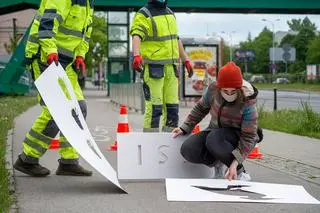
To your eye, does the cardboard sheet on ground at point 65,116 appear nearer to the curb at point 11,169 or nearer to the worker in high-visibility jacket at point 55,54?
the worker in high-visibility jacket at point 55,54

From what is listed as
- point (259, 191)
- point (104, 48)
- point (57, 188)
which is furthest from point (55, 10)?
point (104, 48)

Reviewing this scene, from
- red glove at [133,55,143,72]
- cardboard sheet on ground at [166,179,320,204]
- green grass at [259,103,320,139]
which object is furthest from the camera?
green grass at [259,103,320,139]

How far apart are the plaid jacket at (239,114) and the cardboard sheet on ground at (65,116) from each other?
1108 millimetres

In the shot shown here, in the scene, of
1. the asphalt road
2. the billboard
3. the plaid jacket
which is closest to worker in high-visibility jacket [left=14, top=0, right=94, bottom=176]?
the plaid jacket

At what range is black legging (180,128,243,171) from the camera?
239 inches

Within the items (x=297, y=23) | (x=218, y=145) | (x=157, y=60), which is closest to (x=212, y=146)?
(x=218, y=145)

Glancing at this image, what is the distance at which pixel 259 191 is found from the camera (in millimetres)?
5773

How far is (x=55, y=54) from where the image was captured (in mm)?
6242

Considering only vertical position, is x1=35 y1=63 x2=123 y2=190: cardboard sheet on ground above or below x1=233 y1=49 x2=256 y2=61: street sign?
above

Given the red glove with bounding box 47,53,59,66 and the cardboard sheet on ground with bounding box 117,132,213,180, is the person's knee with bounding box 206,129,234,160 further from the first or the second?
the red glove with bounding box 47,53,59,66

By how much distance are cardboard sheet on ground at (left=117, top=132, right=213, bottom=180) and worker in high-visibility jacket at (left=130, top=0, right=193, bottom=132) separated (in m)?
1.34

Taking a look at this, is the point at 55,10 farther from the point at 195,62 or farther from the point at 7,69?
the point at 7,69

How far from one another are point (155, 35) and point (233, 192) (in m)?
2.89

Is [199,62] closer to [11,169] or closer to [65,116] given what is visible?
[11,169]
